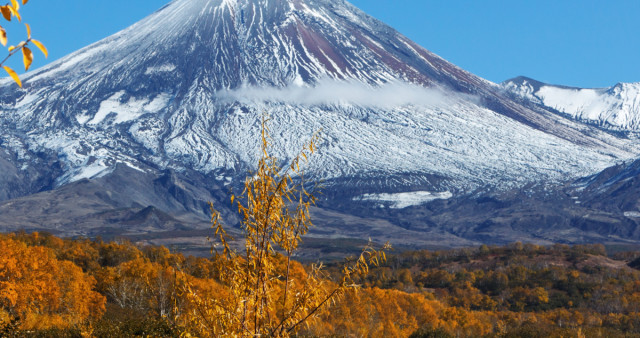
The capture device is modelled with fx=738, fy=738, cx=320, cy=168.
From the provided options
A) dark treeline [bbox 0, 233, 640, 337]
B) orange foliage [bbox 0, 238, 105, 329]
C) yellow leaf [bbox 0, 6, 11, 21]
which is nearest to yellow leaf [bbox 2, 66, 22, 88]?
yellow leaf [bbox 0, 6, 11, 21]

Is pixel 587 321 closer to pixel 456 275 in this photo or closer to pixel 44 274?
pixel 456 275

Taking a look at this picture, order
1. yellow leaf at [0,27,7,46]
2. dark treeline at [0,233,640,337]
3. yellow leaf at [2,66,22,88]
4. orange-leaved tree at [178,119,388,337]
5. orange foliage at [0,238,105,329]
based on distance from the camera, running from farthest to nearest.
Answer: orange foliage at [0,238,105,329]
dark treeline at [0,233,640,337]
orange-leaved tree at [178,119,388,337]
yellow leaf at [2,66,22,88]
yellow leaf at [0,27,7,46]

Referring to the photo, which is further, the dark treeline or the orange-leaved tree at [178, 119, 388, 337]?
the dark treeline

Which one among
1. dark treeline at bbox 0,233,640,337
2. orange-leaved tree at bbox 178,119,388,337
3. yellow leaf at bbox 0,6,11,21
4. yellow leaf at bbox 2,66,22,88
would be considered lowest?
dark treeline at bbox 0,233,640,337

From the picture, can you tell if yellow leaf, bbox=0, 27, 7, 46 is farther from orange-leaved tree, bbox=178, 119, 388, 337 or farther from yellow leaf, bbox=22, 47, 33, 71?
orange-leaved tree, bbox=178, 119, 388, 337

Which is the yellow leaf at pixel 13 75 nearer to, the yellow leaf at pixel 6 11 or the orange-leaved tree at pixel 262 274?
the yellow leaf at pixel 6 11

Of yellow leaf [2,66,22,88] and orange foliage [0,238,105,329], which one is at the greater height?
yellow leaf [2,66,22,88]

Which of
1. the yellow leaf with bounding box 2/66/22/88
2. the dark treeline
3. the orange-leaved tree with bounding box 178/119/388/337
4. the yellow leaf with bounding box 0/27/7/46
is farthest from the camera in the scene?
the dark treeline

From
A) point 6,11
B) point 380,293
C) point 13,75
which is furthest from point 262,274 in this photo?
point 380,293

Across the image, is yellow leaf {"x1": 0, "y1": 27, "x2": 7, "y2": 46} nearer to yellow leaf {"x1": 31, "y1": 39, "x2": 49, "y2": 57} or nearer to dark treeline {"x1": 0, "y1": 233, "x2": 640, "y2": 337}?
yellow leaf {"x1": 31, "y1": 39, "x2": 49, "y2": 57}

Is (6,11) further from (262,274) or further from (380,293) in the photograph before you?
(380,293)

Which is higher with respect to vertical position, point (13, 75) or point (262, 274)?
point (13, 75)

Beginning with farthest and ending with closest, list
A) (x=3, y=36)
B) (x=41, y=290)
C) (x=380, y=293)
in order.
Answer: (x=380, y=293)
(x=41, y=290)
(x=3, y=36)

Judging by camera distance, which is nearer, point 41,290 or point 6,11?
point 6,11
